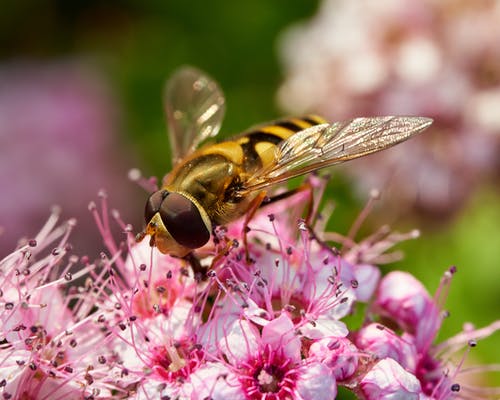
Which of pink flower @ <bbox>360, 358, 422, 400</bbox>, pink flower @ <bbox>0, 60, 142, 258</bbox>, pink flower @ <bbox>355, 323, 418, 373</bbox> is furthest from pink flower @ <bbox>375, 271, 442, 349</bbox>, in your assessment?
pink flower @ <bbox>0, 60, 142, 258</bbox>

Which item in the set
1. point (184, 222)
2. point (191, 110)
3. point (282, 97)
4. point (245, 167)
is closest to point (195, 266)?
point (184, 222)

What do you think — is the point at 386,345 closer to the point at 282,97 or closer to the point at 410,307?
the point at 410,307

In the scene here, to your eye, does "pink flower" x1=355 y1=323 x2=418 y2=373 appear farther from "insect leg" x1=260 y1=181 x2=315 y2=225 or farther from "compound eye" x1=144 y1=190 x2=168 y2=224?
"compound eye" x1=144 y1=190 x2=168 y2=224

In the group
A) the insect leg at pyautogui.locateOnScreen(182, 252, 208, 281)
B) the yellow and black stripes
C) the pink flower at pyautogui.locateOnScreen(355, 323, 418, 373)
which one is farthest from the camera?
the yellow and black stripes

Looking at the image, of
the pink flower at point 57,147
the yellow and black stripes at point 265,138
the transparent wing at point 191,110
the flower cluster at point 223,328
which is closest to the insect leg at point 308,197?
the flower cluster at point 223,328

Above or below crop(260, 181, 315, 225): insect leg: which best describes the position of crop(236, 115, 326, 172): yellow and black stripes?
above

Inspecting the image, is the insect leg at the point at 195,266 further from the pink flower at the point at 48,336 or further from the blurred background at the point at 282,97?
the blurred background at the point at 282,97
